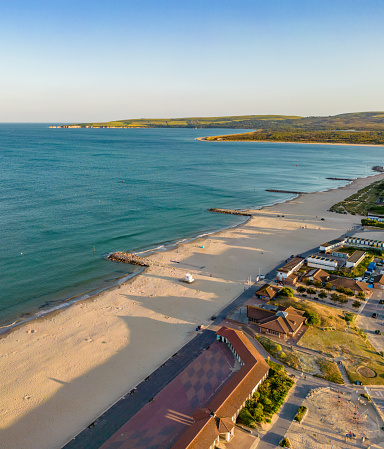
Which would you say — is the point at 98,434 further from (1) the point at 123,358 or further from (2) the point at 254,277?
(2) the point at 254,277

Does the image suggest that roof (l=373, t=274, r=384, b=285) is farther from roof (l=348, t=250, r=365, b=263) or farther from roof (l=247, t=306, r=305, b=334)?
roof (l=247, t=306, r=305, b=334)

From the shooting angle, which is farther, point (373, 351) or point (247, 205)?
point (247, 205)

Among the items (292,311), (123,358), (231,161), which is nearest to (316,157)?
(231,161)

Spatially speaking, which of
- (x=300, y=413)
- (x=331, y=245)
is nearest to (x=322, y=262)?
(x=331, y=245)

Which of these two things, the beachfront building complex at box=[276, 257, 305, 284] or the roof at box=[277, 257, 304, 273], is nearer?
the beachfront building complex at box=[276, 257, 305, 284]

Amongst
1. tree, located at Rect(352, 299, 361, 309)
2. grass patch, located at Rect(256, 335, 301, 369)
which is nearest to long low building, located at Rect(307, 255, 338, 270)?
tree, located at Rect(352, 299, 361, 309)

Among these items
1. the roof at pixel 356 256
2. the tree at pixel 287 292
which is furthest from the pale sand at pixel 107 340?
the roof at pixel 356 256
